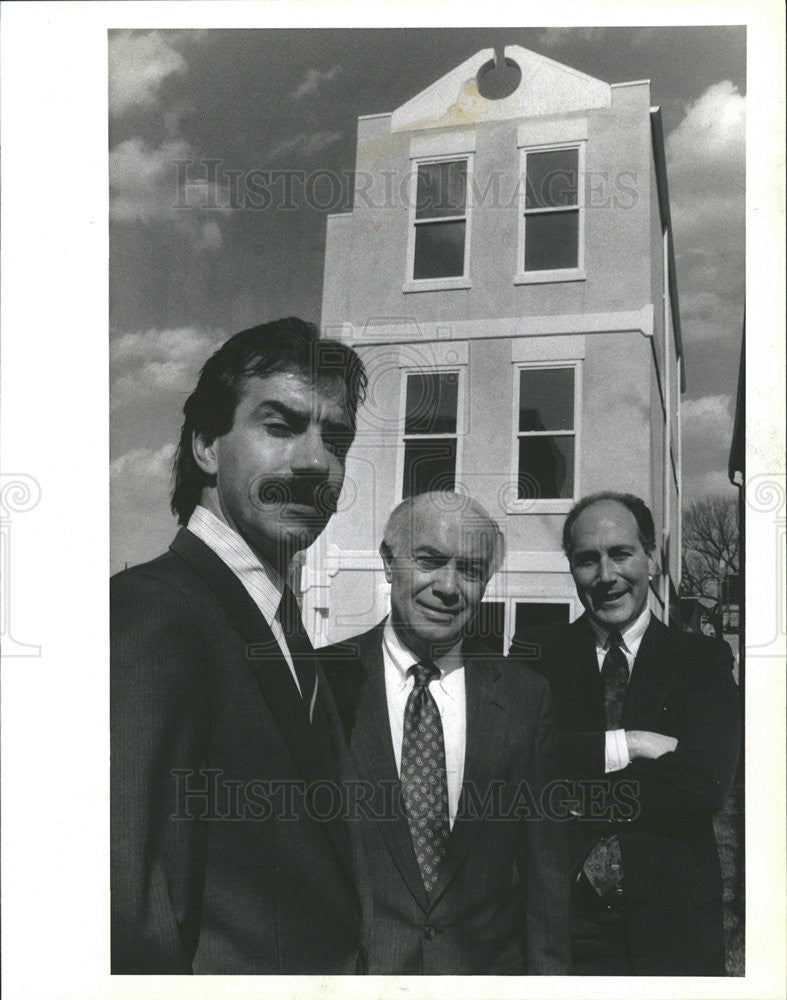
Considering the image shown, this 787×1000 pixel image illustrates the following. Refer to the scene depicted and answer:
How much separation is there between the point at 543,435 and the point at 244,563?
46.5 inches

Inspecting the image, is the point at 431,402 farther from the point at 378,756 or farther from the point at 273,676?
the point at 378,756

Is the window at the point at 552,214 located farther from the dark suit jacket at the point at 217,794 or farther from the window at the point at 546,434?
the dark suit jacket at the point at 217,794

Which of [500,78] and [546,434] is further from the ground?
[500,78]

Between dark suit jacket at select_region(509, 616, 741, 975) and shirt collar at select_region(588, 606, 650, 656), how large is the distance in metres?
0.03

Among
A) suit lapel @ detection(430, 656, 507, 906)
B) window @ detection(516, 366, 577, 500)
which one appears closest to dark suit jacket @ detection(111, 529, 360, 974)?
suit lapel @ detection(430, 656, 507, 906)

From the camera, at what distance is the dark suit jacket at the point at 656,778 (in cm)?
317

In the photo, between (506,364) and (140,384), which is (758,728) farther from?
(140,384)

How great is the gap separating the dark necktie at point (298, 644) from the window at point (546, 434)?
3.00ft

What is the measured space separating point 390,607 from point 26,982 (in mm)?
1957

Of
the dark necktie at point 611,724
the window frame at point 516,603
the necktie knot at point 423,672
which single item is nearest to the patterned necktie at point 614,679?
the dark necktie at point 611,724

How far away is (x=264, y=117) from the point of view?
329cm

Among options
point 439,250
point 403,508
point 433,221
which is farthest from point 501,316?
point 403,508

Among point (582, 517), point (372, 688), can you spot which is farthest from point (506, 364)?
A: point (372, 688)

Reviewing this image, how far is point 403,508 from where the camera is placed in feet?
10.5
